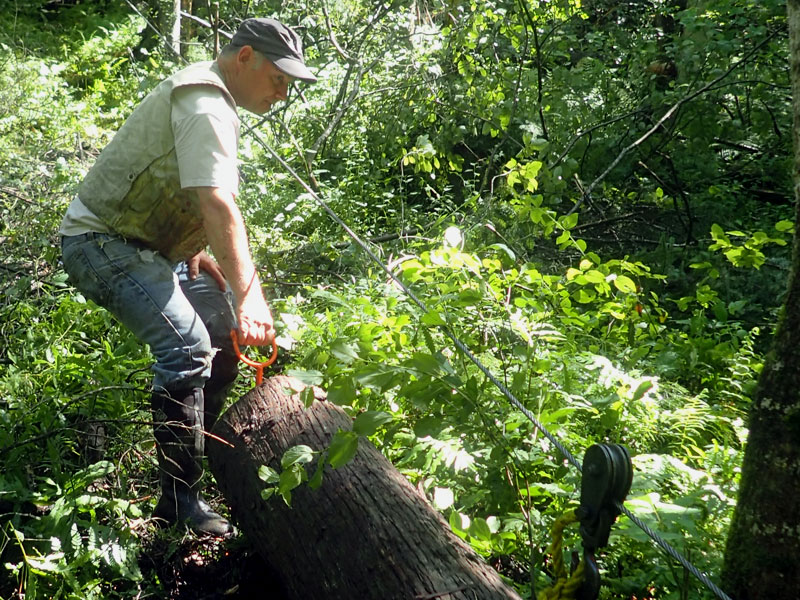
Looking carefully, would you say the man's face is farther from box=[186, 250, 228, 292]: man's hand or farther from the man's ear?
box=[186, 250, 228, 292]: man's hand

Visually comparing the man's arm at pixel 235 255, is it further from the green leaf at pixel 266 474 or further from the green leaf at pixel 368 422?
the green leaf at pixel 368 422

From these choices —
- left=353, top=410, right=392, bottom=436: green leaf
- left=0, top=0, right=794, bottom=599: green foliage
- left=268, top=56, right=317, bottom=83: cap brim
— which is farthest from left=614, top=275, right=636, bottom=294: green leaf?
left=353, top=410, right=392, bottom=436: green leaf

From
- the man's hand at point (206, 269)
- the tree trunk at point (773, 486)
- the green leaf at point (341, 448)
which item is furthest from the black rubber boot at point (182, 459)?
the tree trunk at point (773, 486)

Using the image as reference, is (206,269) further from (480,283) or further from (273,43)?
(480,283)

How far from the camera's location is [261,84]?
316 cm

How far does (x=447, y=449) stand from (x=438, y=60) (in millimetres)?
4892

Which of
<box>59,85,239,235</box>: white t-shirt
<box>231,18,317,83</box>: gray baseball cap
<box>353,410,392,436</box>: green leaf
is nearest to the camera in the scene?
<box>353,410,392,436</box>: green leaf

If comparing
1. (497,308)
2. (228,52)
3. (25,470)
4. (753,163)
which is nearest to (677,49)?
(753,163)

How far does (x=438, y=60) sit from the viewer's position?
272 inches

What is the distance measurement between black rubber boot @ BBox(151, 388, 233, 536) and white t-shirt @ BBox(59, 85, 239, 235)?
0.83 meters

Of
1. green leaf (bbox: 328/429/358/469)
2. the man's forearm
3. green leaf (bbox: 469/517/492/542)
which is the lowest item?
green leaf (bbox: 469/517/492/542)

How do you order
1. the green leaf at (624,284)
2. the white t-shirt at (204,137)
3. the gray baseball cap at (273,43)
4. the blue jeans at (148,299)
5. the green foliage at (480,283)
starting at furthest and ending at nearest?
the green leaf at (624,284), the gray baseball cap at (273,43), the blue jeans at (148,299), the white t-shirt at (204,137), the green foliage at (480,283)

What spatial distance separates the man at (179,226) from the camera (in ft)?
9.43

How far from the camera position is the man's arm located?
9.32 feet
